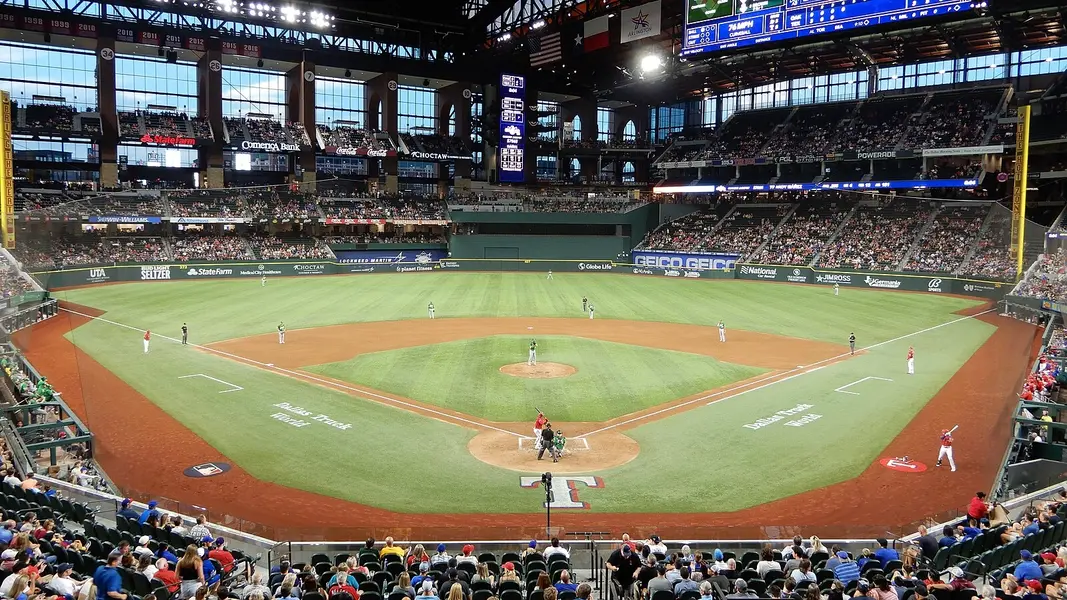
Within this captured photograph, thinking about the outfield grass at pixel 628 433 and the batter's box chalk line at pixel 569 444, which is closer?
the outfield grass at pixel 628 433

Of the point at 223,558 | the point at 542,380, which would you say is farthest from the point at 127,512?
the point at 542,380

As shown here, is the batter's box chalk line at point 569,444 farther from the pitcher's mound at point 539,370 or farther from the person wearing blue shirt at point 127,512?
the person wearing blue shirt at point 127,512

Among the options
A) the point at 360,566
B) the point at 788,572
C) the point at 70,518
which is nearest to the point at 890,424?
the point at 788,572

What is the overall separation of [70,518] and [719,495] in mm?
14357

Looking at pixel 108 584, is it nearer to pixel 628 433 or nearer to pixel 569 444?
pixel 569 444

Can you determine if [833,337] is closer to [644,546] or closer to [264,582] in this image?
[644,546]

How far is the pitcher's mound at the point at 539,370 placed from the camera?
31312mm

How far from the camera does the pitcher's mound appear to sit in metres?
31.3

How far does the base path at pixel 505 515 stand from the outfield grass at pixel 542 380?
6295 millimetres

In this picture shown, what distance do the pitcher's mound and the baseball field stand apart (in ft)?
A: 0.71

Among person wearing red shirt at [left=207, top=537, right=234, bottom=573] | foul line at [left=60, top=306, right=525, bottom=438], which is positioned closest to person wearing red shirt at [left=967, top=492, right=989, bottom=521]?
foul line at [left=60, top=306, right=525, bottom=438]

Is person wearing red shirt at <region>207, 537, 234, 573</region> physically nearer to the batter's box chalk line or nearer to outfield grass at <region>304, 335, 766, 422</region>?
the batter's box chalk line

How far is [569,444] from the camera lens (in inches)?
883

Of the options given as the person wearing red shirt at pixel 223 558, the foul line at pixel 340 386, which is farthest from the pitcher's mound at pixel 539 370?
the person wearing red shirt at pixel 223 558
